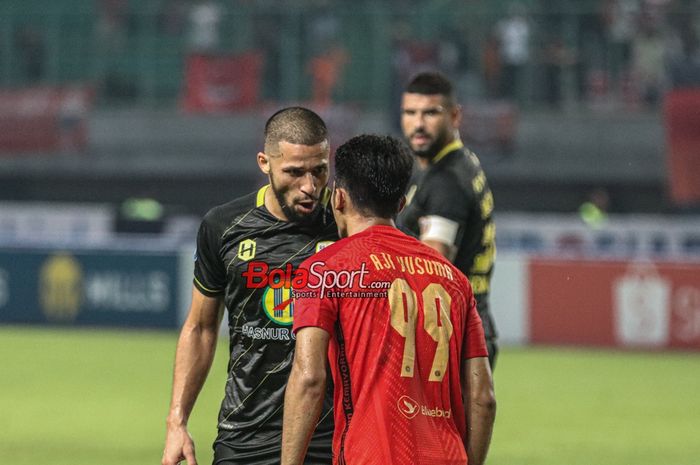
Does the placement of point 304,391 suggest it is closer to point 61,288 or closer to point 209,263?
point 209,263

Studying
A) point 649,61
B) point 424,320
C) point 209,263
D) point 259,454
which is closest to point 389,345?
point 424,320

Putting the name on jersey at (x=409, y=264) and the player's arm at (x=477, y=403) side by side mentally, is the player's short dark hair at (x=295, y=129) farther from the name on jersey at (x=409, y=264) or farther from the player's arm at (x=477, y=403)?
the player's arm at (x=477, y=403)

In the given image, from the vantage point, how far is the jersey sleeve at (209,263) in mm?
5016

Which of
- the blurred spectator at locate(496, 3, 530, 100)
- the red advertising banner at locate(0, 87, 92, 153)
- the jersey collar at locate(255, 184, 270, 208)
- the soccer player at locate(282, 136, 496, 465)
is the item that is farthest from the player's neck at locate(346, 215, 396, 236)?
the red advertising banner at locate(0, 87, 92, 153)

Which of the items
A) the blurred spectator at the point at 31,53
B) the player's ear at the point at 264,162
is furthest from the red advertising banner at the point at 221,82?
the player's ear at the point at 264,162

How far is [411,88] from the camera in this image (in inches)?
281

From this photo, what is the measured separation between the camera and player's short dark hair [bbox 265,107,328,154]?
15.6ft

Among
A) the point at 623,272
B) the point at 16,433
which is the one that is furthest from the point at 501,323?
the point at 16,433

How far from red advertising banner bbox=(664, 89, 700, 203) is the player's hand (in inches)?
772

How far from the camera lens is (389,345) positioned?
386 centimetres

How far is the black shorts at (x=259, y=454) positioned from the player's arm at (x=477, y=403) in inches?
35.8

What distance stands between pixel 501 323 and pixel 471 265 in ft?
39.4

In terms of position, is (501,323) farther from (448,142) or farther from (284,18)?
(448,142)

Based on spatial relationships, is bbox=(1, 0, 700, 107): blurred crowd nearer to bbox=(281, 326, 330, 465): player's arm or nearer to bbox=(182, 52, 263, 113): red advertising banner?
bbox=(182, 52, 263, 113): red advertising banner
